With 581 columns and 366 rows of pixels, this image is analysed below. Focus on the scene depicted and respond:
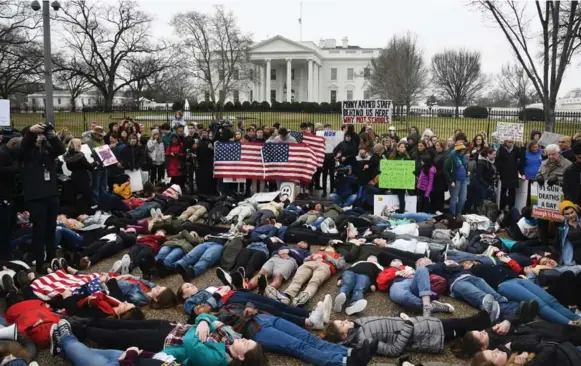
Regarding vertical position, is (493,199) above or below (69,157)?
below

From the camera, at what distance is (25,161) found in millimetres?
7230

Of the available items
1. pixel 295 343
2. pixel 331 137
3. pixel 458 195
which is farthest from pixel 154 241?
pixel 331 137

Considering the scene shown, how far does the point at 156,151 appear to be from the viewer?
543 inches

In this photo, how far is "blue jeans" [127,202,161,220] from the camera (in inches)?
415

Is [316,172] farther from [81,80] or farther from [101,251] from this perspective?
[81,80]

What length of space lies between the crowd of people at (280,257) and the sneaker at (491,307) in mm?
33

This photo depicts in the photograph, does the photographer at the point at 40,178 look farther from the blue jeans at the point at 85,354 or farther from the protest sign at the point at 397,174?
the protest sign at the point at 397,174

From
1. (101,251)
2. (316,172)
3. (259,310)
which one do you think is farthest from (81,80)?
(259,310)

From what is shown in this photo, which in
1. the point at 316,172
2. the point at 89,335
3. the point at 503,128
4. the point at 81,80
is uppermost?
the point at 81,80

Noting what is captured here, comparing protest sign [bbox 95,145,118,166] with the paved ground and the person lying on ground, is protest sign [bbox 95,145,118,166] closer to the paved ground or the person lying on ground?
the paved ground

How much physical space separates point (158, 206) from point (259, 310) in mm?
6221

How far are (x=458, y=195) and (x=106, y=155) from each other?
8282 mm

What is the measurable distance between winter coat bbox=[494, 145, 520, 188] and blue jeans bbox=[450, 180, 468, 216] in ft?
2.84

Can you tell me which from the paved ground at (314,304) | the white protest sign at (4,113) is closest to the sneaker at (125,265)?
the paved ground at (314,304)
